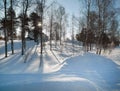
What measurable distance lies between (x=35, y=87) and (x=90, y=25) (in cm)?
2210

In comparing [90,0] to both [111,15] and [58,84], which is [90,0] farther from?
[58,84]

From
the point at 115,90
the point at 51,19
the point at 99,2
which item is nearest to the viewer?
the point at 115,90

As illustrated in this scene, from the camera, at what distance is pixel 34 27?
161 ft

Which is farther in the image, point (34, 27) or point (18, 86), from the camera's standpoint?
point (34, 27)

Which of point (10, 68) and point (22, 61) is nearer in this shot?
point (10, 68)

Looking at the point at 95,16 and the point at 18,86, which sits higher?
the point at 95,16

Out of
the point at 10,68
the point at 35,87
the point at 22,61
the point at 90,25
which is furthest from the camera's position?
the point at 90,25

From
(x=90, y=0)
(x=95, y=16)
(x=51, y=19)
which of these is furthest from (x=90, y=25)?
(x=51, y=19)

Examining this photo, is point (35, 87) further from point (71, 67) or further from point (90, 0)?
point (90, 0)

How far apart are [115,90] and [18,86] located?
516cm

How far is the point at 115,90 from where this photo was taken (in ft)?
34.2

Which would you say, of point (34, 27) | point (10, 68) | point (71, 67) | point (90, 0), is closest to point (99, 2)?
point (90, 0)

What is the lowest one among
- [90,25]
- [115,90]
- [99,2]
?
[115,90]

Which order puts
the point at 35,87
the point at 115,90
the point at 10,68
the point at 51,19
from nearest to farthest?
the point at 35,87 → the point at 115,90 → the point at 10,68 → the point at 51,19
